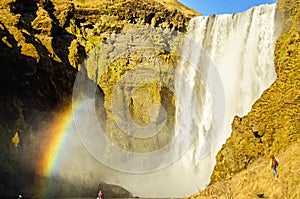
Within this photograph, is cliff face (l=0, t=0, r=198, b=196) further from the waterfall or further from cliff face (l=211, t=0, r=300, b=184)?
cliff face (l=211, t=0, r=300, b=184)

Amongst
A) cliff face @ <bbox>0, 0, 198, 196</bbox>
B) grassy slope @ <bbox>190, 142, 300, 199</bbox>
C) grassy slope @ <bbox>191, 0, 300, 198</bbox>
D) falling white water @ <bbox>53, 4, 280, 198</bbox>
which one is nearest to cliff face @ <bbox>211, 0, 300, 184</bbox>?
grassy slope @ <bbox>191, 0, 300, 198</bbox>

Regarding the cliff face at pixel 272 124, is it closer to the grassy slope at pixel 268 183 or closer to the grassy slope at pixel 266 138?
the grassy slope at pixel 266 138

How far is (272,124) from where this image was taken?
20891mm

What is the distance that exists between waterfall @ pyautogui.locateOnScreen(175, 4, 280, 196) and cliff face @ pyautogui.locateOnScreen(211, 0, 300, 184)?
17.5m

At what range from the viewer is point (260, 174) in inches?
657

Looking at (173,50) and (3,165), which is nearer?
(3,165)

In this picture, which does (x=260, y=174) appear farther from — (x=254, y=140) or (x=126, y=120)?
(x=126, y=120)

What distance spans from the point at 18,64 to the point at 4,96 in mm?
3963

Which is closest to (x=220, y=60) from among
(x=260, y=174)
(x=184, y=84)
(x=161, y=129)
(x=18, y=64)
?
(x=184, y=84)

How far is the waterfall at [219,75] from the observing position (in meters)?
41.4

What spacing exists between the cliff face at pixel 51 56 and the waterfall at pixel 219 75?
21.7 feet

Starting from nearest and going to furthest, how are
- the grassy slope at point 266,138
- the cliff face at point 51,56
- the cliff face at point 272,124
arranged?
the grassy slope at point 266,138, the cliff face at point 272,124, the cliff face at point 51,56

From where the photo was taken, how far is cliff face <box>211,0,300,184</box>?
1975 cm

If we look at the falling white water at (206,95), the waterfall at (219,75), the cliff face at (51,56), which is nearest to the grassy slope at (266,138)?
the waterfall at (219,75)
